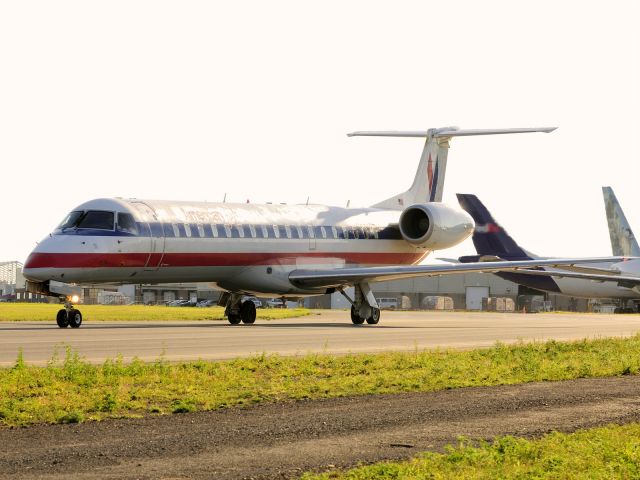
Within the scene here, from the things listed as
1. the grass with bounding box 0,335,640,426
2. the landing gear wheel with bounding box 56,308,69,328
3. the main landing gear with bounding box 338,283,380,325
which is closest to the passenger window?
the landing gear wheel with bounding box 56,308,69,328

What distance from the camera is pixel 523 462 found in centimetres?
1052

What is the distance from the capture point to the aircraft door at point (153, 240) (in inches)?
1378

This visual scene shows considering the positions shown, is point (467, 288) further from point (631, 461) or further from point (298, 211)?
point (631, 461)

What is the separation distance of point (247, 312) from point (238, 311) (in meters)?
0.33

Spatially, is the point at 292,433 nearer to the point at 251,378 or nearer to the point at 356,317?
the point at 251,378

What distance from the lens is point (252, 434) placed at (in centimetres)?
1225

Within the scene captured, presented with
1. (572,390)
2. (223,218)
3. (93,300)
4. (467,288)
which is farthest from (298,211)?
(467,288)

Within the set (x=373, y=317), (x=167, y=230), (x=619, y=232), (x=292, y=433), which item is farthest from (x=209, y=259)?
(x=619, y=232)

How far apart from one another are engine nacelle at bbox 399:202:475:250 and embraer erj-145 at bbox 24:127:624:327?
0.04 m

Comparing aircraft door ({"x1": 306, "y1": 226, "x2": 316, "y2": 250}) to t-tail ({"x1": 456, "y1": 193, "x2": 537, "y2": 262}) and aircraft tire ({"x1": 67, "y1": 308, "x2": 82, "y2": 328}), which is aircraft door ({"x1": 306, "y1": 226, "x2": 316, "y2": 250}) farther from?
t-tail ({"x1": 456, "y1": 193, "x2": 537, "y2": 262})

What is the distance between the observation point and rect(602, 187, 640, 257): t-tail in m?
83.2

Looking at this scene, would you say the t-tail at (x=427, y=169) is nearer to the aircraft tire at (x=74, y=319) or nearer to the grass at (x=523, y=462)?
the aircraft tire at (x=74, y=319)

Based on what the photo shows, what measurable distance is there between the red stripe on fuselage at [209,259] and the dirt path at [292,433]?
1863cm

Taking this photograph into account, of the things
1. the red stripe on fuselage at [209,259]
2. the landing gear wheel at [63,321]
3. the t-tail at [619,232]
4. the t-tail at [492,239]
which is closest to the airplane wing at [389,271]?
the red stripe on fuselage at [209,259]
